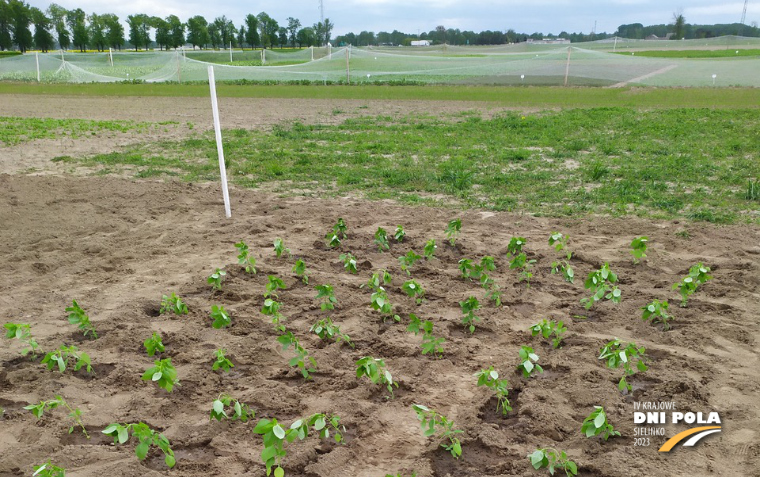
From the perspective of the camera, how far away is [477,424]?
12.4 ft

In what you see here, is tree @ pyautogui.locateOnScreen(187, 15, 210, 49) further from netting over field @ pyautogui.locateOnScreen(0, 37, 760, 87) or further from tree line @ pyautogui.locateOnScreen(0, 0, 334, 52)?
netting over field @ pyautogui.locateOnScreen(0, 37, 760, 87)

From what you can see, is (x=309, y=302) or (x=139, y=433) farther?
(x=309, y=302)

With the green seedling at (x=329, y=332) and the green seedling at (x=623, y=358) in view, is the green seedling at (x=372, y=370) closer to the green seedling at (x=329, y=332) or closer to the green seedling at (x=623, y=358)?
the green seedling at (x=329, y=332)

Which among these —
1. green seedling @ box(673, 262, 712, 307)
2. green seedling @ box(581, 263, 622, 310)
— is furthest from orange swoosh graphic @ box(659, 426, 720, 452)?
green seedling @ box(673, 262, 712, 307)

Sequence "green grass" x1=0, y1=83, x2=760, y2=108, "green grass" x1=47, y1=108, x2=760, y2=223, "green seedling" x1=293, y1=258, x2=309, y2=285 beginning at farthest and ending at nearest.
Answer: "green grass" x1=0, y1=83, x2=760, y2=108 → "green grass" x1=47, y1=108, x2=760, y2=223 → "green seedling" x1=293, y1=258, x2=309, y2=285

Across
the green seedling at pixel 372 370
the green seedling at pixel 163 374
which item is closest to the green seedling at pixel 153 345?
the green seedling at pixel 163 374

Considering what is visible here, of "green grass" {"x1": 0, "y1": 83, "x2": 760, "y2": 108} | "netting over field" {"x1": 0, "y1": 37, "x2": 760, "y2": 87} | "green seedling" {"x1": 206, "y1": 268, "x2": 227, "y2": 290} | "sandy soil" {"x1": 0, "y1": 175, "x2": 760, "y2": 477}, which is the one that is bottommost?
"sandy soil" {"x1": 0, "y1": 175, "x2": 760, "y2": 477}

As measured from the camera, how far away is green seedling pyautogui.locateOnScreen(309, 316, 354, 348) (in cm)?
473

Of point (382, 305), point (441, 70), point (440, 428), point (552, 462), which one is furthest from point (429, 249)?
point (441, 70)

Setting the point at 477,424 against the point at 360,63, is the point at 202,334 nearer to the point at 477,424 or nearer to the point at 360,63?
the point at 477,424

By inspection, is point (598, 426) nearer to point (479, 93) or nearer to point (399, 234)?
point (399, 234)

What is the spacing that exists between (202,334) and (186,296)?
0.80 m

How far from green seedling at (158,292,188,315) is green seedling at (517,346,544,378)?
275 centimetres

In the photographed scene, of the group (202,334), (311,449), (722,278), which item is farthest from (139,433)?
(722,278)
